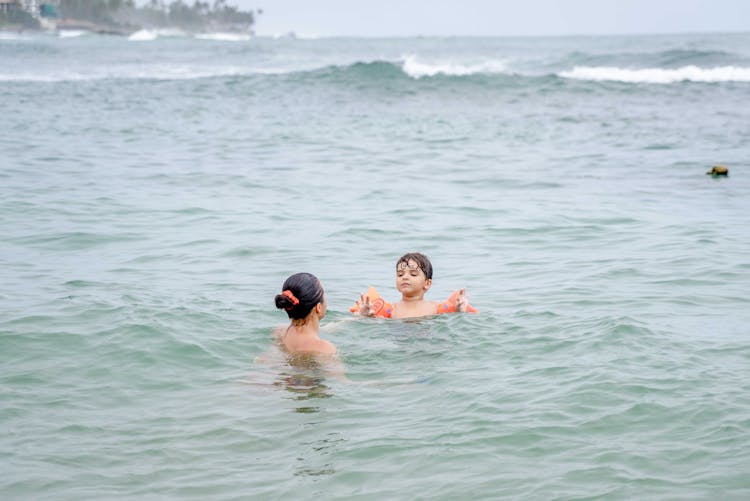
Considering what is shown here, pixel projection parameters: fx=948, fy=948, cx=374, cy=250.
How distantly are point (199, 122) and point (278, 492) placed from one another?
20.7 metres

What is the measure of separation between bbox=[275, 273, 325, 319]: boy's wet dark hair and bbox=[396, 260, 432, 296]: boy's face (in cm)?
152

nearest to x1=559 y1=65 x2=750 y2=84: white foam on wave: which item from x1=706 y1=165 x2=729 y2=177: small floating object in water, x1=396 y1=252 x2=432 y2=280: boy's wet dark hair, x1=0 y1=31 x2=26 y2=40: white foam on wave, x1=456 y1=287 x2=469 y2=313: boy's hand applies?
x1=706 y1=165 x2=729 y2=177: small floating object in water

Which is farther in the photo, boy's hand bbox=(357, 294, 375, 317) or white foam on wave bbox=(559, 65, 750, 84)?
white foam on wave bbox=(559, 65, 750, 84)

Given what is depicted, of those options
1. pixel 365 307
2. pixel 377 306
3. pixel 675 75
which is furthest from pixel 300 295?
pixel 675 75

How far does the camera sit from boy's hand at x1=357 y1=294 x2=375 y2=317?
8227mm

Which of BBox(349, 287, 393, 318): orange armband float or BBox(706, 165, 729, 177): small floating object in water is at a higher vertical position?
BBox(706, 165, 729, 177): small floating object in water

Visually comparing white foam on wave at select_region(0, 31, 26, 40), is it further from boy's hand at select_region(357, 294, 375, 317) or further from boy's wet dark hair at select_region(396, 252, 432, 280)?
boy's hand at select_region(357, 294, 375, 317)

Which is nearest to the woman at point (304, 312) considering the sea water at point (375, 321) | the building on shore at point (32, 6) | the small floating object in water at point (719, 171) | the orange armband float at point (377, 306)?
the sea water at point (375, 321)

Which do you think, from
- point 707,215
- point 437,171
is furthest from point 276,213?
point 707,215

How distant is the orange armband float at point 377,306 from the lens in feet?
27.3

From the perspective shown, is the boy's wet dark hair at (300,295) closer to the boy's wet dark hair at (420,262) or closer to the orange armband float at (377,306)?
the orange armband float at (377,306)

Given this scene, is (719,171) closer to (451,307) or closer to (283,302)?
(451,307)

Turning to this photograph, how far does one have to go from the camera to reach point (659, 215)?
13.0m

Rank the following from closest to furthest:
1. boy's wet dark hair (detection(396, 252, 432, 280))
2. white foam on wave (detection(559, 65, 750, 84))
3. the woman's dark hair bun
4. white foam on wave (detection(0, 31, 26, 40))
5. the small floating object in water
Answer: the woman's dark hair bun < boy's wet dark hair (detection(396, 252, 432, 280)) < the small floating object in water < white foam on wave (detection(559, 65, 750, 84)) < white foam on wave (detection(0, 31, 26, 40))
